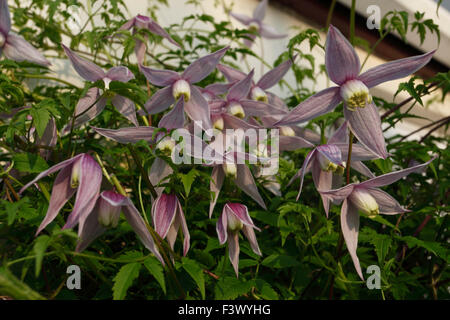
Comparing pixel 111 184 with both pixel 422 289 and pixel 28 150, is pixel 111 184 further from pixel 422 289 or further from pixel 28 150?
pixel 422 289

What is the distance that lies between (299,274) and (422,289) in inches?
10.6

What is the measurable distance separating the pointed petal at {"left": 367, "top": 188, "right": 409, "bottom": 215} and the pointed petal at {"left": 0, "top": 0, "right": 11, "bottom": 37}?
0.70m

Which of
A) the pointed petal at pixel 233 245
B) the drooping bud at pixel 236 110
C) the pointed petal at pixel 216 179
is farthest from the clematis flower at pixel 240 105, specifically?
the pointed petal at pixel 233 245

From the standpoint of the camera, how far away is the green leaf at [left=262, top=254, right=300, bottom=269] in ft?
1.99

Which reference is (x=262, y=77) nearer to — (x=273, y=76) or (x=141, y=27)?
(x=273, y=76)

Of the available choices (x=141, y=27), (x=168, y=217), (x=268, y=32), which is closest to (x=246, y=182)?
(x=168, y=217)

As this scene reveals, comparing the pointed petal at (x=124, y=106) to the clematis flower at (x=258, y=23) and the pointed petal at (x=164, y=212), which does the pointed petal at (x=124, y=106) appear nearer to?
the pointed petal at (x=164, y=212)


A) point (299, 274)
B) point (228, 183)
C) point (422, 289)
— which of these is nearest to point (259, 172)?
point (228, 183)

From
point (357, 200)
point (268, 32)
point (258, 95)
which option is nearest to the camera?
point (357, 200)

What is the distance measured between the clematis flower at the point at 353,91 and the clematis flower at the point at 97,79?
292 millimetres

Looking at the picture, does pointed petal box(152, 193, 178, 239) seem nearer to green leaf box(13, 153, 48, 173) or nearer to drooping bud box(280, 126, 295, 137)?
green leaf box(13, 153, 48, 173)

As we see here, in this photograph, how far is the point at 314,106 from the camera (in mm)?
570

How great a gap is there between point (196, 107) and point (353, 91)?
270mm

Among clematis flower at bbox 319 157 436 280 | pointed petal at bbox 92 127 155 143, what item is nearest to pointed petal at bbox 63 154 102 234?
pointed petal at bbox 92 127 155 143
